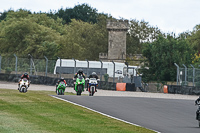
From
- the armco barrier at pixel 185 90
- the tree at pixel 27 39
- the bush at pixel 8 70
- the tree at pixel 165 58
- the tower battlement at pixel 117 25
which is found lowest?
the armco barrier at pixel 185 90

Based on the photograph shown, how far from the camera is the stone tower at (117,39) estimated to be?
98.1m

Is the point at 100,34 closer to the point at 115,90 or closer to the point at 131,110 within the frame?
the point at 115,90

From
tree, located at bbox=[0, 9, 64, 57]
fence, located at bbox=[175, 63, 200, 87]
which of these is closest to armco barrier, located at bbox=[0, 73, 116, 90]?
fence, located at bbox=[175, 63, 200, 87]

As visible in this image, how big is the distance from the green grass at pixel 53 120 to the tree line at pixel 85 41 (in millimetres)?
46694

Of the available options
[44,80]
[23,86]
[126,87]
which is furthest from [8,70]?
[23,86]

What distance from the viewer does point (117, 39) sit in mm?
98625

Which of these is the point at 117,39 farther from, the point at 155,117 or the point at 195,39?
the point at 155,117

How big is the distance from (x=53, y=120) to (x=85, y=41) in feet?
313

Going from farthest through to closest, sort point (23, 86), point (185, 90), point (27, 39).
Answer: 1. point (27, 39)
2. point (185, 90)
3. point (23, 86)

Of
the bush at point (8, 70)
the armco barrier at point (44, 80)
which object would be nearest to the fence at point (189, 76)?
the armco barrier at point (44, 80)

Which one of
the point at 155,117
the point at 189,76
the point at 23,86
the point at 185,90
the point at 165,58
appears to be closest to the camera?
the point at 155,117

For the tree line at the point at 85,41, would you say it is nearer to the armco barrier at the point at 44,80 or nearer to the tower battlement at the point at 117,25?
the tower battlement at the point at 117,25

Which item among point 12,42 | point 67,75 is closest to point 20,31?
point 12,42

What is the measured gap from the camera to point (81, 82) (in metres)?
29.4
